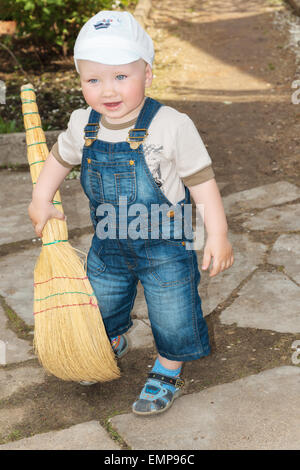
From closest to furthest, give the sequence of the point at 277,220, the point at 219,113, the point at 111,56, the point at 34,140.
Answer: the point at 111,56
the point at 34,140
the point at 277,220
the point at 219,113

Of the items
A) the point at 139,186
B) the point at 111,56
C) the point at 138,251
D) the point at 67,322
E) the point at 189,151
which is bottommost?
the point at 67,322

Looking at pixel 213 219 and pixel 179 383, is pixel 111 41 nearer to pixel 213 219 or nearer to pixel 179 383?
pixel 213 219

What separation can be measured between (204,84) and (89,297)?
16.6ft

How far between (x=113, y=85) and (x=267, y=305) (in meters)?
1.40

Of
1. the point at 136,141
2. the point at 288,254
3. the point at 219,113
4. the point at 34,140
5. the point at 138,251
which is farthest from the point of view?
the point at 219,113

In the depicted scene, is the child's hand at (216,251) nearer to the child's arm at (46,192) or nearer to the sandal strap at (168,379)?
the sandal strap at (168,379)

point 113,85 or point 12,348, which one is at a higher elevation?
point 113,85

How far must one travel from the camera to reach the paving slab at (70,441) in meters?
2.36

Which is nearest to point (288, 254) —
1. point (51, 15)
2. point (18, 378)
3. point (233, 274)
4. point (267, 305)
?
point (233, 274)

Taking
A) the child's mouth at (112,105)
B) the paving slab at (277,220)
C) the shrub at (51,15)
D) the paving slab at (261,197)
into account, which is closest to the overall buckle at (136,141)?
the child's mouth at (112,105)

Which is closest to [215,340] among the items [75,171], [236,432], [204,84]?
[236,432]

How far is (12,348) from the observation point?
3002 millimetres
